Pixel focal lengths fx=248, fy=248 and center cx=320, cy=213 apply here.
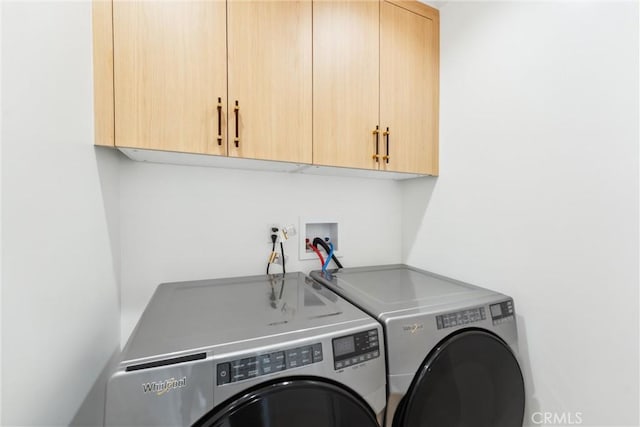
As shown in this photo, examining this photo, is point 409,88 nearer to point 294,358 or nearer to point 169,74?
point 169,74

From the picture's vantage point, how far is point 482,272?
3.74 feet

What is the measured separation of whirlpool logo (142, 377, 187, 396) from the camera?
49 centimetres

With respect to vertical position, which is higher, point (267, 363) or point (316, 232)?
point (316, 232)

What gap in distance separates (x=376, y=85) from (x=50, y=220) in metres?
1.24

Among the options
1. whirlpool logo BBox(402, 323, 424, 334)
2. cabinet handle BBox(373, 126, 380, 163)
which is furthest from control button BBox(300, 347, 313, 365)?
cabinet handle BBox(373, 126, 380, 163)

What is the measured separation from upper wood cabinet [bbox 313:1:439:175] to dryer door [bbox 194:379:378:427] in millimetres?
812

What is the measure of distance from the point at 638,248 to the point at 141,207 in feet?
5.72

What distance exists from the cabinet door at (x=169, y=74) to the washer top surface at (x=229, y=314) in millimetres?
542

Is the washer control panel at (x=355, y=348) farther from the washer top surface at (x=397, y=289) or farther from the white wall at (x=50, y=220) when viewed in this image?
the white wall at (x=50, y=220)

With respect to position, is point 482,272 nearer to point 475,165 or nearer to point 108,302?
point 475,165

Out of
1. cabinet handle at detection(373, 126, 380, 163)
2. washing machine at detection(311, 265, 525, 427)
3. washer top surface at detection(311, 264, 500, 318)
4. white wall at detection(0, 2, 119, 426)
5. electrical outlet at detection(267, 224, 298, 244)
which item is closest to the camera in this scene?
white wall at detection(0, 2, 119, 426)

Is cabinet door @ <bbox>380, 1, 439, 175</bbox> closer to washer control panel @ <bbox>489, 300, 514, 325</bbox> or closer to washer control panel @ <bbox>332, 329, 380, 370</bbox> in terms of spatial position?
washer control panel @ <bbox>489, 300, 514, 325</bbox>

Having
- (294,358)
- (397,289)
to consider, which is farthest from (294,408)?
(397,289)

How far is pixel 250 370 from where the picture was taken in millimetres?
560
